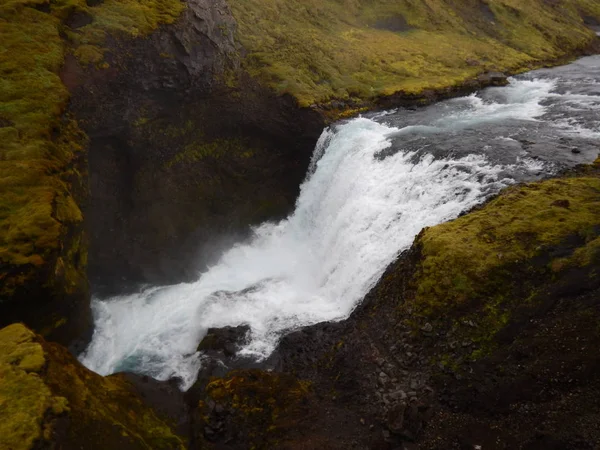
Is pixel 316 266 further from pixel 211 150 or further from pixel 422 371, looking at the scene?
pixel 211 150

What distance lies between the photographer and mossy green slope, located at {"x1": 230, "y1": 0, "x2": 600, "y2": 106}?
37031 millimetres

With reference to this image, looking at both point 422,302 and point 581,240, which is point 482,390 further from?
point 581,240

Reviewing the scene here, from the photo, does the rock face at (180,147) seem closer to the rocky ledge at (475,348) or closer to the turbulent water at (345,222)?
the turbulent water at (345,222)

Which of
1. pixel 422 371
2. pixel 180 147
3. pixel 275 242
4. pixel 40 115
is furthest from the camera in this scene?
pixel 275 242

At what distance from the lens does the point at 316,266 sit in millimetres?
24375

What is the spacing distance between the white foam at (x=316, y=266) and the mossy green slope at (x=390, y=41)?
9.94m

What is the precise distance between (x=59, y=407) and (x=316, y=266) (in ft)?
52.5

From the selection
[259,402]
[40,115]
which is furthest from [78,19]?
[259,402]

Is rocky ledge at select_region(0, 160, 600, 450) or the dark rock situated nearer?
rocky ledge at select_region(0, 160, 600, 450)

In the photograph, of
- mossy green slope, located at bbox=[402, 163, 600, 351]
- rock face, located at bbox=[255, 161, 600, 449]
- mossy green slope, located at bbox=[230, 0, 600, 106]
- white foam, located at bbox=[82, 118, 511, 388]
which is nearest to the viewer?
rock face, located at bbox=[255, 161, 600, 449]

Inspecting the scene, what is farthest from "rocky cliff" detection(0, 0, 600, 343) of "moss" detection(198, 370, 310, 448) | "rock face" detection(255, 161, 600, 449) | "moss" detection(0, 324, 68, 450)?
"rock face" detection(255, 161, 600, 449)

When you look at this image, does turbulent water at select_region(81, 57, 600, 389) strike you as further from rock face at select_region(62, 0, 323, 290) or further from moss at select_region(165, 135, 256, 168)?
moss at select_region(165, 135, 256, 168)

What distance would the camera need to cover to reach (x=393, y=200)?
2084 centimetres

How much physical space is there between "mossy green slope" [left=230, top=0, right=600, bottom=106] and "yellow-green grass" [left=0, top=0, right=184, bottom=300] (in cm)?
1212
